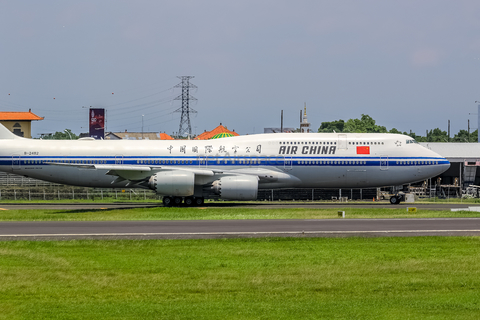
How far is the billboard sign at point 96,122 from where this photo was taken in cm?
14425

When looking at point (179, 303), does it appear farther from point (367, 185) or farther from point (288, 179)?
point (367, 185)

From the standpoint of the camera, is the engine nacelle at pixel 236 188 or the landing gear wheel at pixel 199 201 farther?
the landing gear wheel at pixel 199 201

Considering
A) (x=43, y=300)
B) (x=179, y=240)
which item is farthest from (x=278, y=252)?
(x=43, y=300)

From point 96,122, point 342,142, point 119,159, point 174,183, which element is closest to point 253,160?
point 174,183

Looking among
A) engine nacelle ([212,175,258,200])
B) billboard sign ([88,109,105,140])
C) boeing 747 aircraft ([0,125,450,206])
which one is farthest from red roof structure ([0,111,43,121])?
engine nacelle ([212,175,258,200])

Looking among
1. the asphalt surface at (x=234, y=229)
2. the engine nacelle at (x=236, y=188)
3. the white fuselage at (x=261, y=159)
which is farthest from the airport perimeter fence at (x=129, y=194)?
the asphalt surface at (x=234, y=229)

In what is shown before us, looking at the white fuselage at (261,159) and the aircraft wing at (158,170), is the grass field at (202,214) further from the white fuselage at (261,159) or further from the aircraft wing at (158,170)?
the white fuselage at (261,159)

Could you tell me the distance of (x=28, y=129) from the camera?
14625cm

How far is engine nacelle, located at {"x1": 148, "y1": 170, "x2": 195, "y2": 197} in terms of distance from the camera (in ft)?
130

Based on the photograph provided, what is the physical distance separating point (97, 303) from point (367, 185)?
32692mm

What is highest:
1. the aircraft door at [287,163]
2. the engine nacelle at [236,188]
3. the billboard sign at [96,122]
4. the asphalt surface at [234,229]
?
the billboard sign at [96,122]

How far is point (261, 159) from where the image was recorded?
42375 mm

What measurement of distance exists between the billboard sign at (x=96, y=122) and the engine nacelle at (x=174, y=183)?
355ft

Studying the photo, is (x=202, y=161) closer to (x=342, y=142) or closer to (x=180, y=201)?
(x=180, y=201)
